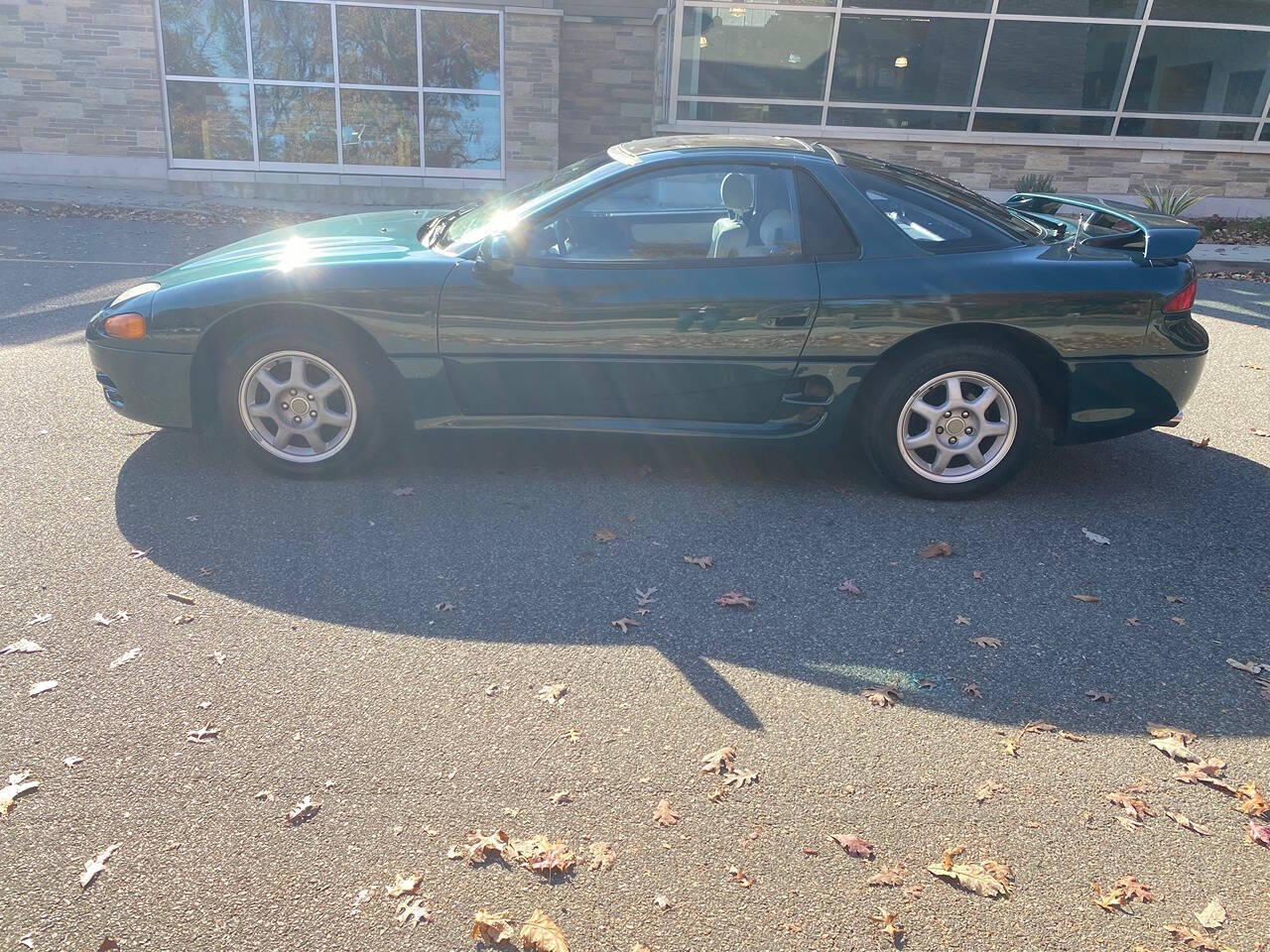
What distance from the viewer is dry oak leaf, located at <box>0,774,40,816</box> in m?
2.59

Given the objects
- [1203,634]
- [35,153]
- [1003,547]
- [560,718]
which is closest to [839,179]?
[1003,547]

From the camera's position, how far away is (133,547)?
3.94 metres

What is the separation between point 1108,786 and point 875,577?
1269 mm

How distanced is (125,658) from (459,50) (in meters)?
14.3

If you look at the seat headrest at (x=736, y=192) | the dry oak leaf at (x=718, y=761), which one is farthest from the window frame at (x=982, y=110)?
the dry oak leaf at (x=718, y=761)

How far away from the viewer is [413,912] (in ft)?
7.59

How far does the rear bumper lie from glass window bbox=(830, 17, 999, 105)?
40.3 feet

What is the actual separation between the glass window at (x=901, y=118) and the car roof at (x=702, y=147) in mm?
11669

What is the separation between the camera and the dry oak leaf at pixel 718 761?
111 inches

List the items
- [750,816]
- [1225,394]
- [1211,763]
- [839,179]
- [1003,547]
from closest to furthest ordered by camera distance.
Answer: [750,816], [1211,763], [1003,547], [839,179], [1225,394]

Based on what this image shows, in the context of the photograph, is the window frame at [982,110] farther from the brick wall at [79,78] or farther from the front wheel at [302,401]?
the front wheel at [302,401]

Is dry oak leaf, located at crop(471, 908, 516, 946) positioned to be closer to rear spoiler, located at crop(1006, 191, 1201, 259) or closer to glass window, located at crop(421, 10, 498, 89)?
rear spoiler, located at crop(1006, 191, 1201, 259)

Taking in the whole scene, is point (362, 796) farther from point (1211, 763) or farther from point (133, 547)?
point (1211, 763)

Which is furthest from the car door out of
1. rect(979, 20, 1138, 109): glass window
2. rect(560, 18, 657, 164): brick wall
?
rect(979, 20, 1138, 109): glass window
